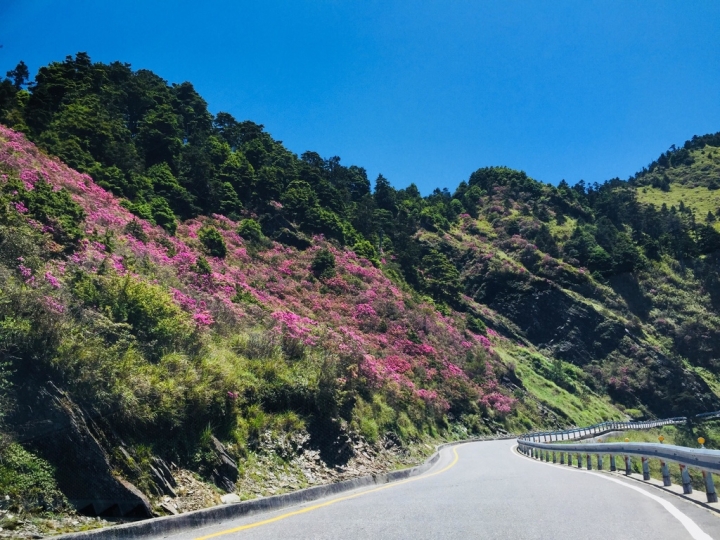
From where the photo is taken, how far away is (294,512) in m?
7.54

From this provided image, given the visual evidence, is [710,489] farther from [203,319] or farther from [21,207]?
[21,207]

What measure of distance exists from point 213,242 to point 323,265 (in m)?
10.0

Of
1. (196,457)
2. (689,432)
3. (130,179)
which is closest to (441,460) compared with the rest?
(196,457)

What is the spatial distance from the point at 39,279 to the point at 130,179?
90.7 ft

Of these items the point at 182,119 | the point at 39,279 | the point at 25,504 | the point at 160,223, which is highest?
the point at 182,119

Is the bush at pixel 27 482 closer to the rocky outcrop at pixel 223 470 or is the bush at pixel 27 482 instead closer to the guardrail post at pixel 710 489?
the rocky outcrop at pixel 223 470

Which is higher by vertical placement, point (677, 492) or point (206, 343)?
point (206, 343)

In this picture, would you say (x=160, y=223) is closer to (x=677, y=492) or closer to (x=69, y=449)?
(x=69, y=449)

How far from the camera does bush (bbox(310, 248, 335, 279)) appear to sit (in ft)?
136

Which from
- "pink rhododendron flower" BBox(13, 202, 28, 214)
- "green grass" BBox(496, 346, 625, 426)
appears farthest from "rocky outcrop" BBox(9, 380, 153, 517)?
"green grass" BBox(496, 346, 625, 426)

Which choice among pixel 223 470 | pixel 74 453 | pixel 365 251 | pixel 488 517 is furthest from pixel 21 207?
pixel 365 251

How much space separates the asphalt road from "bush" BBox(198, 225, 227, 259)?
27280 millimetres

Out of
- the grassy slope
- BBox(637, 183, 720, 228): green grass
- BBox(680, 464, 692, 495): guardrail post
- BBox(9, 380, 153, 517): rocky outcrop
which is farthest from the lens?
the grassy slope

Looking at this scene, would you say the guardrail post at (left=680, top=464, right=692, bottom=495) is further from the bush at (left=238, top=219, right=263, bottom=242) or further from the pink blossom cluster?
the bush at (left=238, top=219, right=263, bottom=242)
